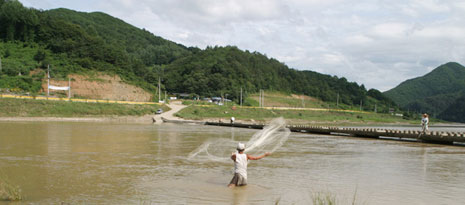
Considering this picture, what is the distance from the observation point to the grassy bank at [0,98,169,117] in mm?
56188

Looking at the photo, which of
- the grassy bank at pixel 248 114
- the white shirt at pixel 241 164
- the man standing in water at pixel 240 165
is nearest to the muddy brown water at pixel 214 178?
the man standing in water at pixel 240 165

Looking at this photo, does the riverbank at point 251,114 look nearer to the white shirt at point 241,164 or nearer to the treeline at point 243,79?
the treeline at point 243,79

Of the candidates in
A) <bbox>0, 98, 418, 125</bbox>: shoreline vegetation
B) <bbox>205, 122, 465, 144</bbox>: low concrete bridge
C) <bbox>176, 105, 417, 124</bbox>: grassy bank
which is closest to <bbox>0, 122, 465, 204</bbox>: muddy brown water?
<bbox>205, 122, 465, 144</bbox>: low concrete bridge

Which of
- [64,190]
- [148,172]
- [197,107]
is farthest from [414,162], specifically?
[197,107]

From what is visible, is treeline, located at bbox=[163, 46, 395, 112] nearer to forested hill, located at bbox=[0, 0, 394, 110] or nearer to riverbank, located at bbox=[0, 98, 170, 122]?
forested hill, located at bbox=[0, 0, 394, 110]

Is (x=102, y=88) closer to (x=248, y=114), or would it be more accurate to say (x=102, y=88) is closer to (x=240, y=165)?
(x=248, y=114)

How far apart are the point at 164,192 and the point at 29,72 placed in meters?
88.5

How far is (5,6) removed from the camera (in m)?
115

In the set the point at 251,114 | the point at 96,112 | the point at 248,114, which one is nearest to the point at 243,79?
the point at 251,114

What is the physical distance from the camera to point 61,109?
199 ft

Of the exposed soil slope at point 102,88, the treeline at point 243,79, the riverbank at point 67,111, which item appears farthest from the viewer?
the treeline at point 243,79

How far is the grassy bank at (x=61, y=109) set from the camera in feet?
184

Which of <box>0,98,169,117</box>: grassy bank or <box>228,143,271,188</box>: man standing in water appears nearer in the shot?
<box>228,143,271,188</box>: man standing in water

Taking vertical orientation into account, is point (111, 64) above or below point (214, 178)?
above
